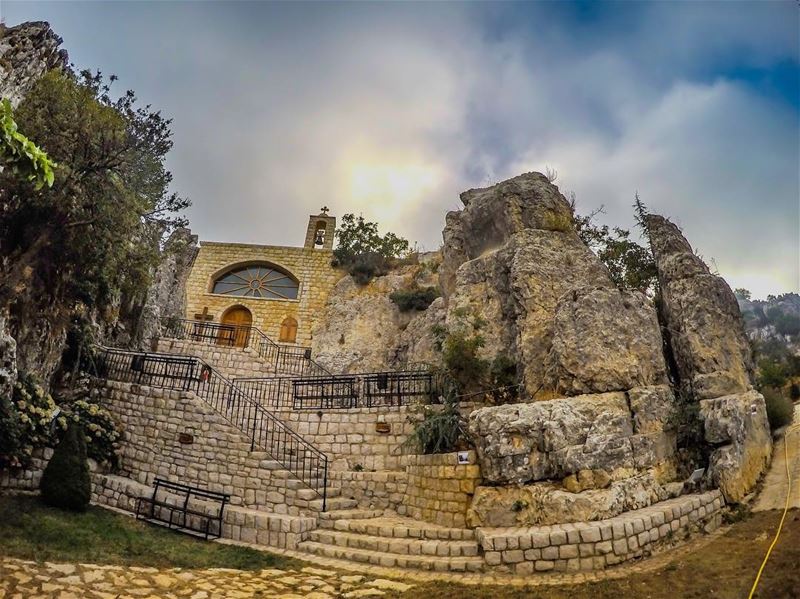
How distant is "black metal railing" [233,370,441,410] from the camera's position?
492 inches

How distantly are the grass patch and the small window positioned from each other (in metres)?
15.7

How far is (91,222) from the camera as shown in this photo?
34.8 ft

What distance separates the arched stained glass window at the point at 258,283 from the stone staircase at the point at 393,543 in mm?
18483

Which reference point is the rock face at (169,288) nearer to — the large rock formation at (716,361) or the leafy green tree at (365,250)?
the leafy green tree at (365,250)

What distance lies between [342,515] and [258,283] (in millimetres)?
19545

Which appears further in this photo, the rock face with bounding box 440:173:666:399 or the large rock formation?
the rock face with bounding box 440:173:666:399

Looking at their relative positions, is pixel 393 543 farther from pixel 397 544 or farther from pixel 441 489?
pixel 441 489

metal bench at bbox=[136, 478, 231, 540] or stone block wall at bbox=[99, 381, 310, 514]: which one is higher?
stone block wall at bbox=[99, 381, 310, 514]

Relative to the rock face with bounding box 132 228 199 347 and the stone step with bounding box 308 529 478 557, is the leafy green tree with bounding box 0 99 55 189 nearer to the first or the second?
the stone step with bounding box 308 529 478 557

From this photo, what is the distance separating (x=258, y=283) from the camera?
87.5ft

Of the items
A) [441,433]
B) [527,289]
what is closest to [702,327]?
[527,289]

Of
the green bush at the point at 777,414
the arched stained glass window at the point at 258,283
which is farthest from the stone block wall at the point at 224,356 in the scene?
the green bush at the point at 777,414

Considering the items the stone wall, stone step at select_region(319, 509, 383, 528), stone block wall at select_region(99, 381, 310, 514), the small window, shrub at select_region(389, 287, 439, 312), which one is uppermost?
the stone wall

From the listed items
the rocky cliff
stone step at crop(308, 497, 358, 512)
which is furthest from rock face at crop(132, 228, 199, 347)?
the rocky cliff
